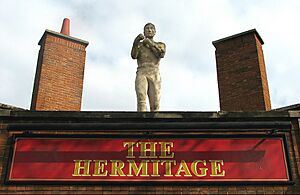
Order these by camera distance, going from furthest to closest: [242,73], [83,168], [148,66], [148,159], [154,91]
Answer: [242,73]
[148,66]
[154,91]
[148,159]
[83,168]

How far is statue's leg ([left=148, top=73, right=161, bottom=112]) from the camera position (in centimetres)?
960

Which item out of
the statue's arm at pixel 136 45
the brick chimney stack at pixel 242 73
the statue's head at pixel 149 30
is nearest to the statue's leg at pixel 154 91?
the statue's arm at pixel 136 45

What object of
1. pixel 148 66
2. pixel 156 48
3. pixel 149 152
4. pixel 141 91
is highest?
pixel 156 48

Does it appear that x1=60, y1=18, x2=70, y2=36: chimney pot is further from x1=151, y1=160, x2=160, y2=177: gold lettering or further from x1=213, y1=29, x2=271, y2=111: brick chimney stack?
x1=151, y1=160, x2=160, y2=177: gold lettering

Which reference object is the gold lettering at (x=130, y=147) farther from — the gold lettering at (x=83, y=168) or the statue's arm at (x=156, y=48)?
the statue's arm at (x=156, y=48)

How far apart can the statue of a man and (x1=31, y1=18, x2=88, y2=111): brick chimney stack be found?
421 cm

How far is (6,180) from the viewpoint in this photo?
25.3 feet

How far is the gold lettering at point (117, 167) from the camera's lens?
25.9ft

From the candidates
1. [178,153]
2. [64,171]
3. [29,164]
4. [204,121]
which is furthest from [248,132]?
[29,164]

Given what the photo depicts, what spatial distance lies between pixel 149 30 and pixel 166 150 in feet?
11.1

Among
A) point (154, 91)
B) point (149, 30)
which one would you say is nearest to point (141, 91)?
point (154, 91)

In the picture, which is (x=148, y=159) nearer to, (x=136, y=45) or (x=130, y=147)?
(x=130, y=147)

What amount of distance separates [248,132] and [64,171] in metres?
3.80

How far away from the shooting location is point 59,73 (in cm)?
1363
